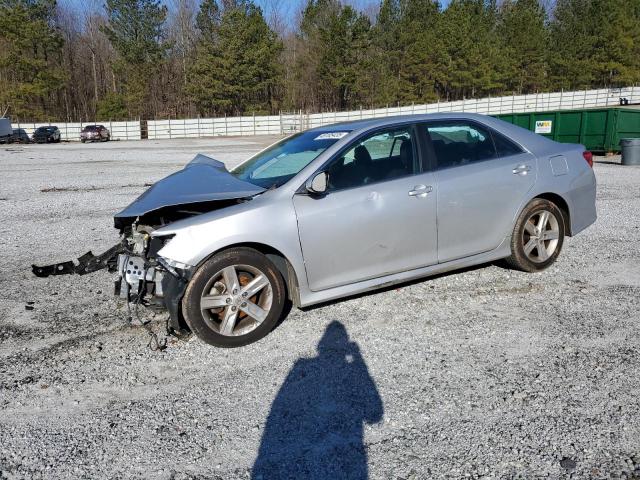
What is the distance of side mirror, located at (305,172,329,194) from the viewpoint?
3986 millimetres

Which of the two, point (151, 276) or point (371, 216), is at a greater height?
point (371, 216)

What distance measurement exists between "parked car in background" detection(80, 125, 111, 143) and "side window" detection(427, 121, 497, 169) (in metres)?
43.8

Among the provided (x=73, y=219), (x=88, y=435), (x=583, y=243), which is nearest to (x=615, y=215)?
(x=583, y=243)

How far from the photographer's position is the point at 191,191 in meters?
4.07

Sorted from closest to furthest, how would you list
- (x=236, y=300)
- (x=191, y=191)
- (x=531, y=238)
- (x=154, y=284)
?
(x=236, y=300), (x=154, y=284), (x=191, y=191), (x=531, y=238)

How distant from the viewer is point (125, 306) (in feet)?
15.5

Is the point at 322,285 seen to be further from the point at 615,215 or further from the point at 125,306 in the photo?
the point at 615,215

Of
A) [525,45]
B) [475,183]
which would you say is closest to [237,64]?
[525,45]

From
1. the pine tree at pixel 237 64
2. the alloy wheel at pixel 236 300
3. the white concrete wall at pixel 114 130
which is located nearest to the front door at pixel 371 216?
the alloy wheel at pixel 236 300

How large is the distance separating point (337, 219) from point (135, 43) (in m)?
69.4

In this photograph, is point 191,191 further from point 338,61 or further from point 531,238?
point 338,61

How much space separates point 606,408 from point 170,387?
2569 millimetres

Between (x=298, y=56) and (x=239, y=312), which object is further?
(x=298, y=56)

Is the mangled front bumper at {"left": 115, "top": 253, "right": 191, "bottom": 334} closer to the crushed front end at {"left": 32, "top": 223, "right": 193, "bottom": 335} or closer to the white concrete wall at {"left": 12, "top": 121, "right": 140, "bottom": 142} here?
the crushed front end at {"left": 32, "top": 223, "right": 193, "bottom": 335}
